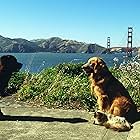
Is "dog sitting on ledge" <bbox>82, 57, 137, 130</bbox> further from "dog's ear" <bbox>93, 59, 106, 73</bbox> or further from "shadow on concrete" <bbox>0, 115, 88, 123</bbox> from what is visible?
"shadow on concrete" <bbox>0, 115, 88, 123</bbox>

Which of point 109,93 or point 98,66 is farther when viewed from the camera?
point 98,66

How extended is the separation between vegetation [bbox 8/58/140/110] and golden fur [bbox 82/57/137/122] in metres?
1.81

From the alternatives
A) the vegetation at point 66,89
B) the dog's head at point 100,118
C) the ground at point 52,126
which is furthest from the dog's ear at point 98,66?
the vegetation at point 66,89

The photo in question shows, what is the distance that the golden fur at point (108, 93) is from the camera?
7520mm

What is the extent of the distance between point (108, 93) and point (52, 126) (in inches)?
50.9

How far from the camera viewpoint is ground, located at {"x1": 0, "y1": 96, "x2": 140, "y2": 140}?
21.7ft

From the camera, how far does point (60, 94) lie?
10.5 metres

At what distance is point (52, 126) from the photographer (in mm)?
7426

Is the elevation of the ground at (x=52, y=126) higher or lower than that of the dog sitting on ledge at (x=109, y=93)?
lower

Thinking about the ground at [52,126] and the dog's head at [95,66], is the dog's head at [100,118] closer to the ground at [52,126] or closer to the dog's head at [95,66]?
the ground at [52,126]

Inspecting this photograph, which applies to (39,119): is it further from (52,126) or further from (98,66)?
(98,66)

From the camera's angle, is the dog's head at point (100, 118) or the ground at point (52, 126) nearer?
the ground at point (52, 126)

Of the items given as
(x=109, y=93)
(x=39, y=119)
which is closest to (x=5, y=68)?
(x=39, y=119)

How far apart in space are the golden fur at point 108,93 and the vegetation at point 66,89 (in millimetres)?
1807
